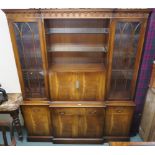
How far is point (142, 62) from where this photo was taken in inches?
83.9

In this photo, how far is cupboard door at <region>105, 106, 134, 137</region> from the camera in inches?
91.6

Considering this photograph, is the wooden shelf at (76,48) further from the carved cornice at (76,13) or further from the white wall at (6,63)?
the white wall at (6,63)

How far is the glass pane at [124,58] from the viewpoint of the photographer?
190 centimetres

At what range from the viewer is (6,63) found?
7.91ft

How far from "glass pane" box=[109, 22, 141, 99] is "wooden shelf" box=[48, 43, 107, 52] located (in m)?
0.22

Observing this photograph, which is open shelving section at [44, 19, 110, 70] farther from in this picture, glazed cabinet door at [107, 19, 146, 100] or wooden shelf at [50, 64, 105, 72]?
glazed cabinet door at [107, 19, 146, 100]

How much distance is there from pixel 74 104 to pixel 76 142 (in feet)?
2.23

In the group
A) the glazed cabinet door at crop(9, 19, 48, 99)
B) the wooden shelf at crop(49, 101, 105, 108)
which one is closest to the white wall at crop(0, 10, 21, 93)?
the glazed cabinet door at crop(9, 19, 48, 99)

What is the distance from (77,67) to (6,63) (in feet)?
3.48

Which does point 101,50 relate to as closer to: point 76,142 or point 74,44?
point 74,44

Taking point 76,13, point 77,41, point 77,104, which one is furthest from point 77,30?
point 77,104

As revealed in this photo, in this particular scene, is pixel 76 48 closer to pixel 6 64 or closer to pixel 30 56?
pixel 30 56

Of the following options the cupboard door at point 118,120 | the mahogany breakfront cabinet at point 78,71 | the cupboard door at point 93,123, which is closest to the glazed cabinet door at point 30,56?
the mahogany breakfront cabinet at point 78,71
